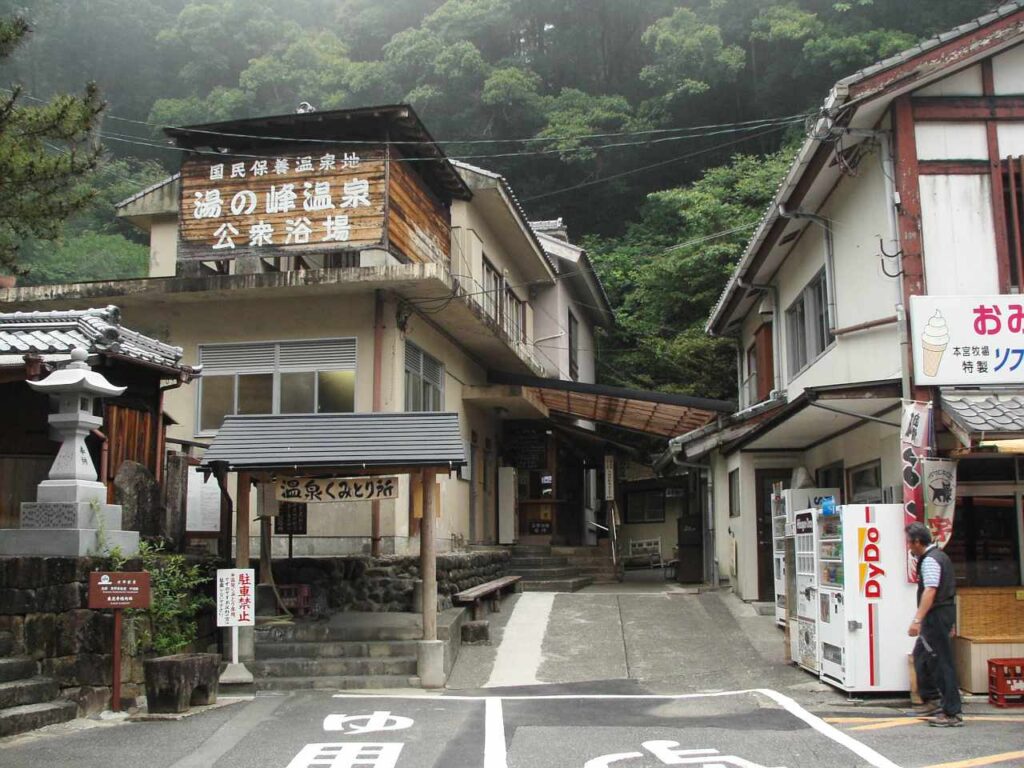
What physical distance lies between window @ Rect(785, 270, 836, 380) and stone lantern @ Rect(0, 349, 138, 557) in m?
9.48

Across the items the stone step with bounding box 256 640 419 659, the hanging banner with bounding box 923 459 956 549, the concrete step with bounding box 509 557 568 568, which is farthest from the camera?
the concrete step with bounding box 509 557 568 568

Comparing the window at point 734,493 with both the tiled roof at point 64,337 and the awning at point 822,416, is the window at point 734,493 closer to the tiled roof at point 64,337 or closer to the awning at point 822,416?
the awning at point 822,416

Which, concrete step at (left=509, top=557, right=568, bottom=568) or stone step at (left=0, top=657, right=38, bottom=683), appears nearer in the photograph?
stone step at (left=0, top=657, right=38, bottom=683)

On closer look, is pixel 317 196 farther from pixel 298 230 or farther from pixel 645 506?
pixel 645 506

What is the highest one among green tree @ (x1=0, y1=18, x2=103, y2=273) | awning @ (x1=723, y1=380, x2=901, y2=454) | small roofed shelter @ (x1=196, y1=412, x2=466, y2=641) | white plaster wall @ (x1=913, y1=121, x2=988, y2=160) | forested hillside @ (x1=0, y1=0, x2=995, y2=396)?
forested hillside @ (x1=0, y1=0, x2=995, y2=396)

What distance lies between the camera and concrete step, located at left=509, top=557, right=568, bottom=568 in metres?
20.3

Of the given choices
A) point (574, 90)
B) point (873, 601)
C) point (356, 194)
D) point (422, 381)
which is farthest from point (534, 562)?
→ point (574, 90)

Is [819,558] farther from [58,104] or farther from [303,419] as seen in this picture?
[58,104]

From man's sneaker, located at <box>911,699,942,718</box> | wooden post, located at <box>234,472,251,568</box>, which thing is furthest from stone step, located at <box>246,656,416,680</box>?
man's sneaker, located at <box>911,699,942,718</box>

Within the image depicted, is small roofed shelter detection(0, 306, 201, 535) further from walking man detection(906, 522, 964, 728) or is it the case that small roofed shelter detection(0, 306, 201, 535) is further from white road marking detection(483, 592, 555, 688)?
walking man detection(906, 522, 964, 728)

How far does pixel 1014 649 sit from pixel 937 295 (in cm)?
381

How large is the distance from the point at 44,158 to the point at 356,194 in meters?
6.19

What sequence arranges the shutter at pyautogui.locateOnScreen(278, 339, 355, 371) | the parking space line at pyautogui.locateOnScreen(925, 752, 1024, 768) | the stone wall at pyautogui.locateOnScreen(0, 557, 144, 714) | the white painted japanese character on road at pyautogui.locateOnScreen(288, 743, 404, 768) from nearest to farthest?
the parking space line at pyautogui.locateOnScreen(925, 752, 1024, 768) < the white painted japanese character on road at pyautogui.locateOnScreen(288, 743, 404, 768) < the stone wall at pyautogui.locateOnScreen(0, 557, 144, 714) < the shutter at pyautogui.locateOnScreen(278, 339, 355, 371)

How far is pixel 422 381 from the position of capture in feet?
55.2
